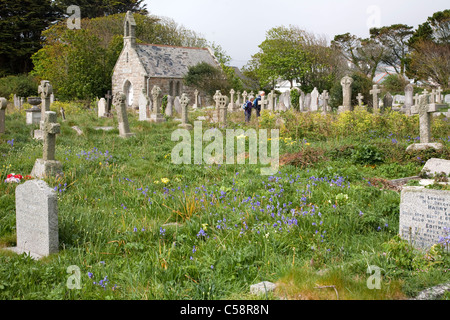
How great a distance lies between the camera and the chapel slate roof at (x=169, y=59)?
113 feet

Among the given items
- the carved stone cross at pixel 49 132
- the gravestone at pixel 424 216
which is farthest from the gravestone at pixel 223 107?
the gravestone at pixel 424 216

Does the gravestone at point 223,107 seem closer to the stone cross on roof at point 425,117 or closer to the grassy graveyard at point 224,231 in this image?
the grassy graveyard at point 224,231

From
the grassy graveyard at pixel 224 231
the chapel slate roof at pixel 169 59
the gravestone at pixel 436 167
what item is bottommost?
the grassy graveyard at pixel 224 231

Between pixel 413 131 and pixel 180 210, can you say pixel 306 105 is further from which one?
pixel 180 210

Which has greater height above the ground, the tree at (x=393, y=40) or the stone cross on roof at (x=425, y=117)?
the tree at (x=393, y=40)

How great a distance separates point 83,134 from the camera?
43.8 ft

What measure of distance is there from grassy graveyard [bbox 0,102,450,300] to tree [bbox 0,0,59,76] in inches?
1562

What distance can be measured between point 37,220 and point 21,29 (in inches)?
1795

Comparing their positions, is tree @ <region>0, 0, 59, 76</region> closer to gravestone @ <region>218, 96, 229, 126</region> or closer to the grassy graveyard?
gravestone @ <region>218, 96, 229, 126</region>

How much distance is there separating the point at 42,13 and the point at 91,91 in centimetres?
1867

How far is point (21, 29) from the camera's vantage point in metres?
44.3

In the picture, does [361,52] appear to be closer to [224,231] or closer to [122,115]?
[122,115]

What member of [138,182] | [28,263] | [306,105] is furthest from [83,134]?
[306,105]

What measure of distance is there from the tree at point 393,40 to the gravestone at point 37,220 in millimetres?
50392
